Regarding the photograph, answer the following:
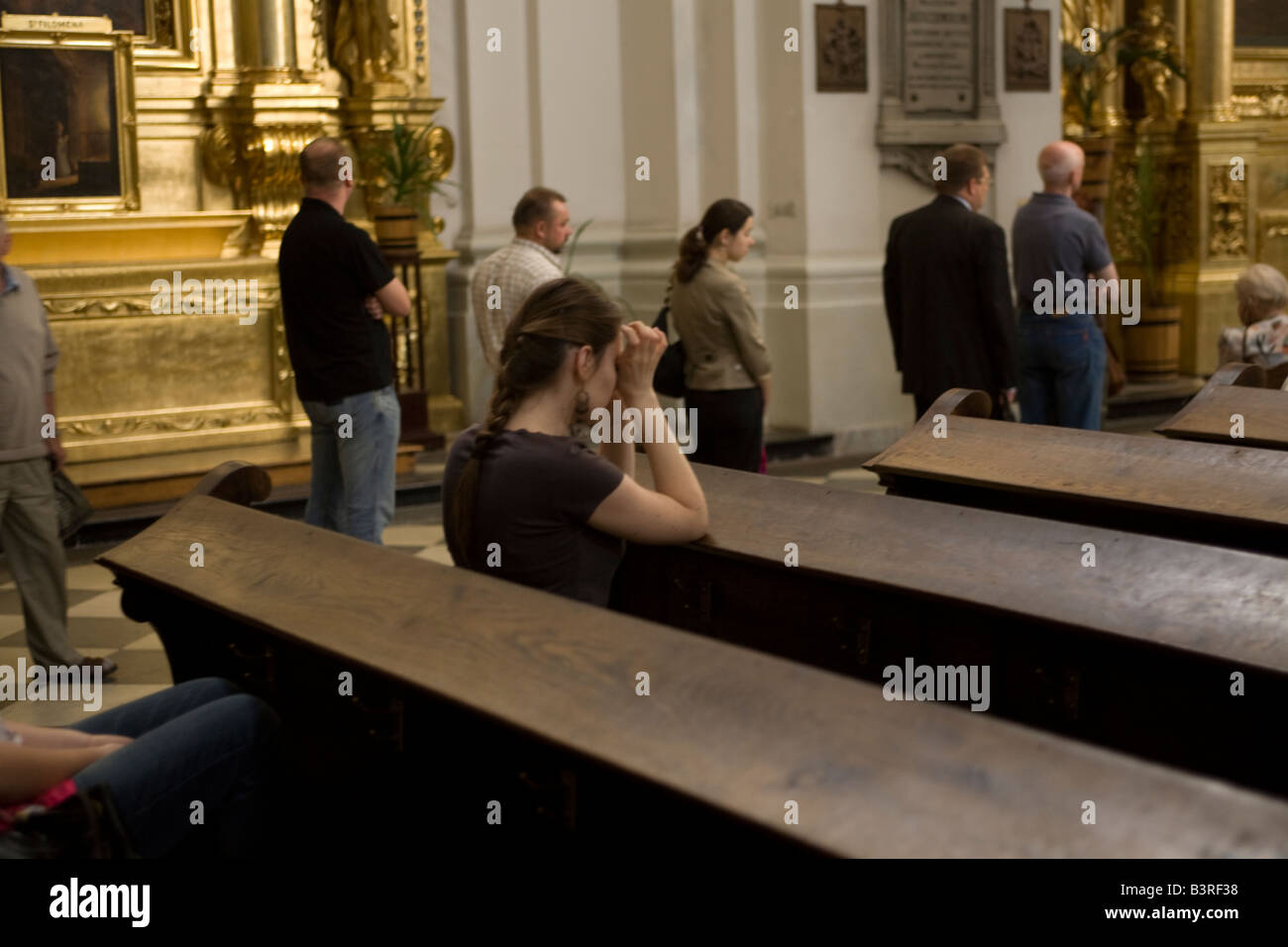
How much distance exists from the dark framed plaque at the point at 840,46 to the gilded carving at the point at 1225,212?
12.4 feet

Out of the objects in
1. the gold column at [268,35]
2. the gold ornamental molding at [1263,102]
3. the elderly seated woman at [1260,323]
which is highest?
the gold column at [268,35]

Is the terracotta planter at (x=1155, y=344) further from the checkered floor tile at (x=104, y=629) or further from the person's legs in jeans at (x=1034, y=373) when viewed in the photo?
the checkered floor tile at (x=104, y=629)

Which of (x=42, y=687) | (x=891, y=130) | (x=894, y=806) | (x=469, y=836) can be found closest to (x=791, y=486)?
(x=469, y=836)

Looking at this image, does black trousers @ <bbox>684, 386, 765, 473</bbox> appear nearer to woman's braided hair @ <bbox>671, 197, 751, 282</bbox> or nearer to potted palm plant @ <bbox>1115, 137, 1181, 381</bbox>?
woman's braided hair @ <bbox>671, 197, 751, 282</bbox>

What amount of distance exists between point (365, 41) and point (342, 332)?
419 centimetres

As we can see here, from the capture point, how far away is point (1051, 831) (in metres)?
1.62

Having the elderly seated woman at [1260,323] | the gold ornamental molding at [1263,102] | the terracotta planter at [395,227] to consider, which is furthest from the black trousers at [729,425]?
the gold ornamental molding at [1263,102]

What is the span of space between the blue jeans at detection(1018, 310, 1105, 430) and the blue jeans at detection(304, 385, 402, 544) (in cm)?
279

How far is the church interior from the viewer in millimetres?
2098

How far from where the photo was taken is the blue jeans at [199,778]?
246 cm

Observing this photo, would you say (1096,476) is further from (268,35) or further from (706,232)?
(268,35)

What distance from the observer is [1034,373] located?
22.2ft
